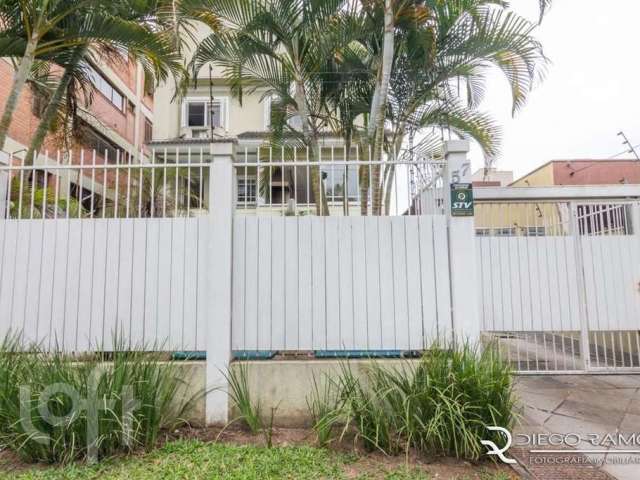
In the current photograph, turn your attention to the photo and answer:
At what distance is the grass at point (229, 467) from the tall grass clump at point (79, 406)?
0.13 m

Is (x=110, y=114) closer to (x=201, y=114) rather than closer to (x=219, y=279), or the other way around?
(x=201, y=114)

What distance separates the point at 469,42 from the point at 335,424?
5.19 meters

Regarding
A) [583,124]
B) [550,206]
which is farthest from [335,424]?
[583,124]

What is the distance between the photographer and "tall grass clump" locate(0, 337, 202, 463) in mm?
2867

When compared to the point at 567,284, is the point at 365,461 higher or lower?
lower

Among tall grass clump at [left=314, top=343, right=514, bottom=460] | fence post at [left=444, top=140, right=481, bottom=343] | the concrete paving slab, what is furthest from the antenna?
tall grass clump at [left=314, top=343, right=514, bottom=460]

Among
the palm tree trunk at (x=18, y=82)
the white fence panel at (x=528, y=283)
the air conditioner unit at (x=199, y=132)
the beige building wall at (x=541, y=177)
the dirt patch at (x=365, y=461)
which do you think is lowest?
the dirt patch at (x=365, y=461)

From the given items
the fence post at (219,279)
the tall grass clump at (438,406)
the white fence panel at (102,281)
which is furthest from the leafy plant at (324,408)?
the white fence panel at (102,281)

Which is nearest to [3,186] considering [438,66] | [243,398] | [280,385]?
[243,398]

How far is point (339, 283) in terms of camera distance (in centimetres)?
371

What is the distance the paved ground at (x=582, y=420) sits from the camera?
114 inches

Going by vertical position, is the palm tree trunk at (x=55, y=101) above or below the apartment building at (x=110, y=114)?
below

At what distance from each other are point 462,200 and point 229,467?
3.04m

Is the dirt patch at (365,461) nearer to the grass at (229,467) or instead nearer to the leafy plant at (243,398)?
the grass at (229,467)
